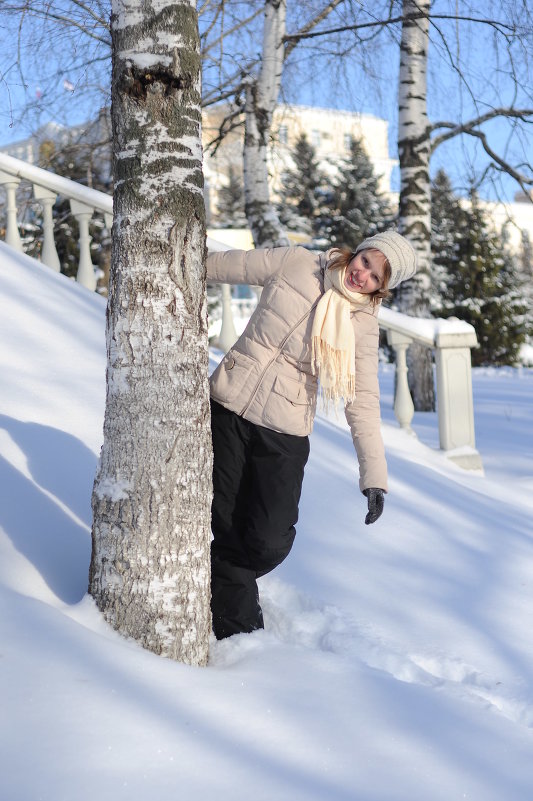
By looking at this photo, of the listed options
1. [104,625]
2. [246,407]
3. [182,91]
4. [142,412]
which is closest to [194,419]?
[142,412]

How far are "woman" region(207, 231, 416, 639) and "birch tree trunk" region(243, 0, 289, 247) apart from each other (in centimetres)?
484

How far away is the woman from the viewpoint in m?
2.79

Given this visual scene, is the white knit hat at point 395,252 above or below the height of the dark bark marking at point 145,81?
below

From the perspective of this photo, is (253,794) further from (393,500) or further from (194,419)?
(393,500)

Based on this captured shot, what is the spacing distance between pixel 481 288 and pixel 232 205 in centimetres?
1507

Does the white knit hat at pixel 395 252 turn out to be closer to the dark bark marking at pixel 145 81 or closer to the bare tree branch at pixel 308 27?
the dark bark marking at pixel 145 81

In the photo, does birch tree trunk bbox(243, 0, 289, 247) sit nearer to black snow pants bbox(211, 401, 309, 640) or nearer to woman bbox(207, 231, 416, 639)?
woman bbox(207, 231, 416, 639)

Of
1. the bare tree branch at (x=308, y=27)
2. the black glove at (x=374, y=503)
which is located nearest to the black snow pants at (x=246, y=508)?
the black glove at (x=374, y=503)

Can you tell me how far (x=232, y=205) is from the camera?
36906mm

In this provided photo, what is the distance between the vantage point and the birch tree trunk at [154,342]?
2342 mm

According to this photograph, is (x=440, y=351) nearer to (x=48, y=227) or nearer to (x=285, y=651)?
(x=48, y=227)

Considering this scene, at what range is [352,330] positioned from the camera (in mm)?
2809

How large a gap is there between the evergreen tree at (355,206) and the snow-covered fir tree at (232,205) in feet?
29.1

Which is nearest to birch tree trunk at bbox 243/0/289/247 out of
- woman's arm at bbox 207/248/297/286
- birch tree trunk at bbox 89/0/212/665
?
woman's arm at bbox 207/248/297/286
